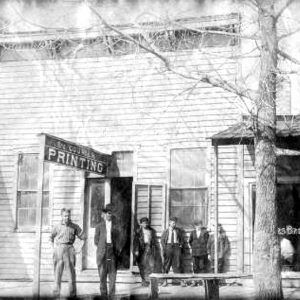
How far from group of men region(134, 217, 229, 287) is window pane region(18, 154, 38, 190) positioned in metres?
3.52

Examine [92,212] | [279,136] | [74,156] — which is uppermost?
[279,136]

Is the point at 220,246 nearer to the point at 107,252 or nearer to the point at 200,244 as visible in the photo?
the point at 200,244

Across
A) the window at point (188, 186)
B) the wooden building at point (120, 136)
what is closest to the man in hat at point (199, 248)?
the wooden building at point (120, 136)

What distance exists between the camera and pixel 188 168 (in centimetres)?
1521

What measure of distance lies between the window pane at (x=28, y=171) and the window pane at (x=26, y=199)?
6.1 inches

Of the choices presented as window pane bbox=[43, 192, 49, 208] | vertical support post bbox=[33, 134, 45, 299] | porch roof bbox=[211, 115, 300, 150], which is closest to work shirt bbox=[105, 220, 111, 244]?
vertical support post bbox=[33, 134, 45, 299]

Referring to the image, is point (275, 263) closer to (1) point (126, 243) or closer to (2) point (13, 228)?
(1) point (126, 243)

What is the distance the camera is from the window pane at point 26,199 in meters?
16.2

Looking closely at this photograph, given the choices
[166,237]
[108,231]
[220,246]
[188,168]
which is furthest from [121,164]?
[108,231]

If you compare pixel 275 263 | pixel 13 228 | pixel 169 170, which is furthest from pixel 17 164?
pixel 275 263

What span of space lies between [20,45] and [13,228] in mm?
4867

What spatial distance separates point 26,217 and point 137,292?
4.44 m

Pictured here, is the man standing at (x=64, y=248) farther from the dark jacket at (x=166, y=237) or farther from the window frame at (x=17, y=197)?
the window frame at (x=17, y=197)

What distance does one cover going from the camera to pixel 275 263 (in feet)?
31.1
